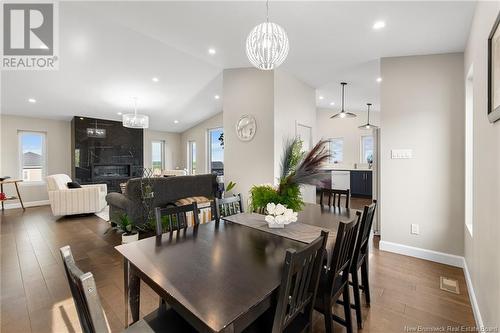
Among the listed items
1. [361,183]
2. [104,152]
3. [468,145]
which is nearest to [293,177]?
[468,145]

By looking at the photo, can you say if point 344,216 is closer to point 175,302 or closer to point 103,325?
point 175,302

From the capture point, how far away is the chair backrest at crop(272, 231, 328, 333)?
94 centimetres

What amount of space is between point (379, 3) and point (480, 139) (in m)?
1.53

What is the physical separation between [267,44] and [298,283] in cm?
176

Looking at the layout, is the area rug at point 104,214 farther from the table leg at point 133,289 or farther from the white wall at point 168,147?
the table leg at point 133,289

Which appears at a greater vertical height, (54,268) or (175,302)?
(175,302)

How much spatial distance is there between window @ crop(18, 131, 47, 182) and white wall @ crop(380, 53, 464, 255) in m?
8.78

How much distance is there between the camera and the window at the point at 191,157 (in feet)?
30.7

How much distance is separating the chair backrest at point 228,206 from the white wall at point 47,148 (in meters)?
7.13

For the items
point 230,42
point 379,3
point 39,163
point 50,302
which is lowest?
point 50,302

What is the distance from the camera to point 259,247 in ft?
4.80

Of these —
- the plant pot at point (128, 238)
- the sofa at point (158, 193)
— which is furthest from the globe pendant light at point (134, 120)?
the plant pot at point (128, 238)

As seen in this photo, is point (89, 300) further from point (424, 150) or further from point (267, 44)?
point (424, 150)

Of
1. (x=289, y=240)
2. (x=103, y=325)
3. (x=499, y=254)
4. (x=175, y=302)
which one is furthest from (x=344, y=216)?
(x=103, y=325)
